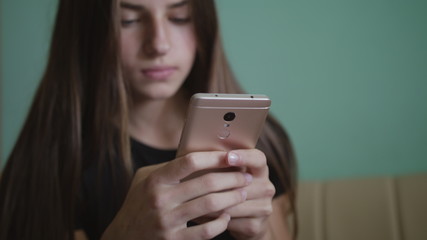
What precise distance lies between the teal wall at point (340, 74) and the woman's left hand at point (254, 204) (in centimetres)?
64

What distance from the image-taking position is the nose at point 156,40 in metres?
0.66

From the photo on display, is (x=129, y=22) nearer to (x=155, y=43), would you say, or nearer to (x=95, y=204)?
(x=155, y=43)

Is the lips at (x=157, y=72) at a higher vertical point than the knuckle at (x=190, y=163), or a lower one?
higher

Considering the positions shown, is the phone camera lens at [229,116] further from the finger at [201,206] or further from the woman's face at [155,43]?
the woman's face at [155,43]

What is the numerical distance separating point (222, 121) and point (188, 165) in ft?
0.22

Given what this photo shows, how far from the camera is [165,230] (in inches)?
17.7

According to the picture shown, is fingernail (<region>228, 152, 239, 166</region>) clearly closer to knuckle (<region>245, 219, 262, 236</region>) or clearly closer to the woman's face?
knuckle (<region>245, 219, 262, 236</region>)

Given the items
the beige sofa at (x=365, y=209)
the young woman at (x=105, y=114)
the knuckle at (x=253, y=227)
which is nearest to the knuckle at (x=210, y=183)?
the knuckle at (x=253, y=227)

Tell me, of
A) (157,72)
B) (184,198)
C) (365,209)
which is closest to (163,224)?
(184,198)

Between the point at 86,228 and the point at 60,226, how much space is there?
73mm

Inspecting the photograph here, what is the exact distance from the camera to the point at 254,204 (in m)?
0.51

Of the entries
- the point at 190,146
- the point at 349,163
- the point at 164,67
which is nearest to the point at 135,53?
the point at 164,67

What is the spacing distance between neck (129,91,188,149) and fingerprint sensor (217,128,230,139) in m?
0.38

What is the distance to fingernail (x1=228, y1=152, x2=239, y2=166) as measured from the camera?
0.44 metres
